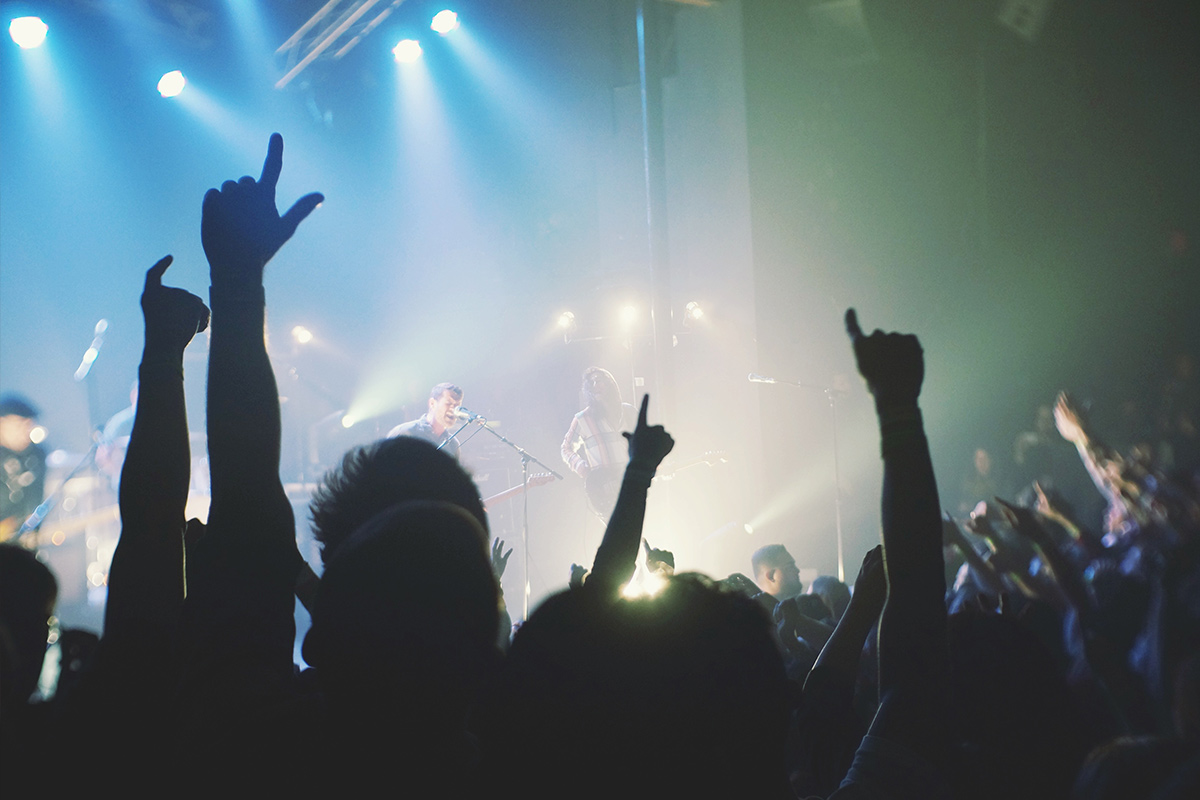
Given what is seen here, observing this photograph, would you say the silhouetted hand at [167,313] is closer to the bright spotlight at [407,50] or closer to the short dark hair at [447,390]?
the short dark hair at [447,390]

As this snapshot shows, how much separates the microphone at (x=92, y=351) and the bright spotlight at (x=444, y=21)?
4.73 meters

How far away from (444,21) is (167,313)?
7.81m

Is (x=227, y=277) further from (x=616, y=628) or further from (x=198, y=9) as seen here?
(x=198, y=9)

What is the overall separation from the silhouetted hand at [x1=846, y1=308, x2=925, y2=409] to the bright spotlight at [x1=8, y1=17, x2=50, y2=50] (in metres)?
8.71

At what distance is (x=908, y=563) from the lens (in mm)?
1034

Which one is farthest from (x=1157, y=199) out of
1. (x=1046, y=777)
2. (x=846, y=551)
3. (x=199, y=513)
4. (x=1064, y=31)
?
(x=199, y=513)

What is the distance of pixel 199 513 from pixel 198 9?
489cm

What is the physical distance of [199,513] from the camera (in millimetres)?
7688

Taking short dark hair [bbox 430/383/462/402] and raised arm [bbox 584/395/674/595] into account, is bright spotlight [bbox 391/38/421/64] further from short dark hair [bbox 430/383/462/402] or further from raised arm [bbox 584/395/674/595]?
raised arm [bbox 584/395/674/595]

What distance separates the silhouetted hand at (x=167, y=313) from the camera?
49.7 inches

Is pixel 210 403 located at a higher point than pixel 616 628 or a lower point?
higher

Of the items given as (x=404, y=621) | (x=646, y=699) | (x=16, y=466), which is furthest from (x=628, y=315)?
(x=646, y=699)

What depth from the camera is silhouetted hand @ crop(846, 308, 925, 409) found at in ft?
3.66

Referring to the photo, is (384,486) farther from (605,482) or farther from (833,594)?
(605,482)
